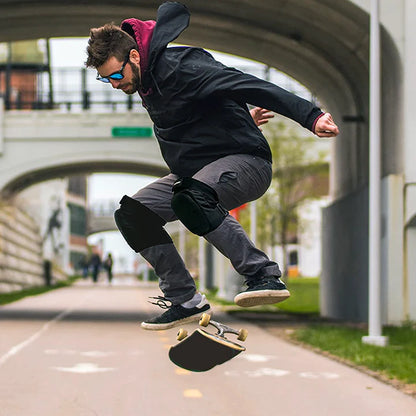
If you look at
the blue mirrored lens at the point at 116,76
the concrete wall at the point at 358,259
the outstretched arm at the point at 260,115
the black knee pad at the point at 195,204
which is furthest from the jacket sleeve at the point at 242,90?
the concrete wall at the point at 358,259

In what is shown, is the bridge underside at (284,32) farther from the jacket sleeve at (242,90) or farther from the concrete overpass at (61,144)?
the concrete overpass at (61,144)

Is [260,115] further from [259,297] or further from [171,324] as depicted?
[171,324]

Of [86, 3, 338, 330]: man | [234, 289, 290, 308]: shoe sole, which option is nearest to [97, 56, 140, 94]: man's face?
[86, 3, 338, 330]: man

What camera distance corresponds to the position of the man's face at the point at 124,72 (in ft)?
11.6

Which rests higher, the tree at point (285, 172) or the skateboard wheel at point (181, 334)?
the tree at point (285, 172)

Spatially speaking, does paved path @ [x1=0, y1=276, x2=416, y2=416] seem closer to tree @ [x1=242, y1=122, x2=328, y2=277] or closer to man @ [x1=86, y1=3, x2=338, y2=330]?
man @ [x1=86, y1=3, x2=338, y2=330]

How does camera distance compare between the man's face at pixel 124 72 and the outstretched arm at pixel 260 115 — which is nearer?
the man's face at pixel 124 72

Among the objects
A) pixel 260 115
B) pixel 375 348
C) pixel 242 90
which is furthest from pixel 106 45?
pixel 375 348

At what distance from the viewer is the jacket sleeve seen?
141 inches

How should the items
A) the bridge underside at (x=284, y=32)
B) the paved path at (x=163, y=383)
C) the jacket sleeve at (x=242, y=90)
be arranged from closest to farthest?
the jacket sleeve at (x=242, y=90) < the paved path at (x=163, y=383) < the bridge underside at (x=284, y=32)

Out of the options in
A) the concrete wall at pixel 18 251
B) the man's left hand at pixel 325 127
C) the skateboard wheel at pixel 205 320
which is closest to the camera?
the man's left hand at pixel 325 127

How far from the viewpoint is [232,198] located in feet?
12.5

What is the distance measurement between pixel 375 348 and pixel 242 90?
12058 mm

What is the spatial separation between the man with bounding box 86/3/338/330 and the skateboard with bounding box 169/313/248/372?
200 millimetres
